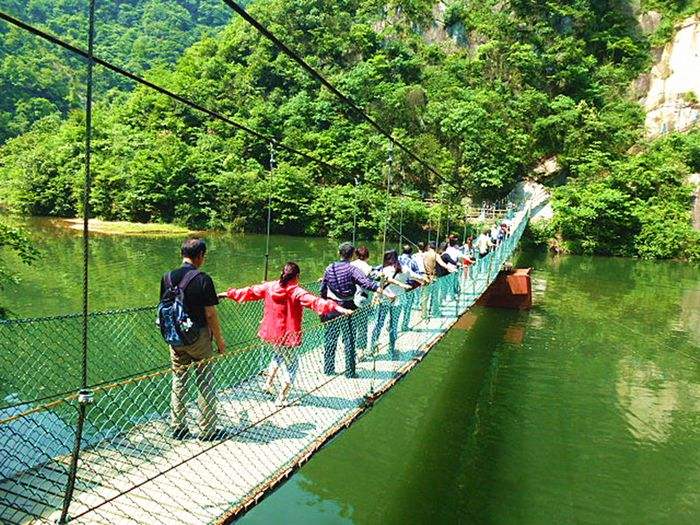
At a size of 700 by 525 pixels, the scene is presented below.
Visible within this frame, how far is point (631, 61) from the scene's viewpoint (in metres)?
24.2

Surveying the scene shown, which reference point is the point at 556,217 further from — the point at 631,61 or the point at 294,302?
the point at 294,302

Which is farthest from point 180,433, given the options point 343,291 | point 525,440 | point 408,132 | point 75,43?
point 75,43

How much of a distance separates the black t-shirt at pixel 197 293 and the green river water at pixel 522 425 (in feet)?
7.22

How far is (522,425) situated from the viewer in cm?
595

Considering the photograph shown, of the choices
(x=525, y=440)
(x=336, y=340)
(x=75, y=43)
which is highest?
(x=75, y=43)

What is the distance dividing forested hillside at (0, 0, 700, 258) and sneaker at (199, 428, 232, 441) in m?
17.1

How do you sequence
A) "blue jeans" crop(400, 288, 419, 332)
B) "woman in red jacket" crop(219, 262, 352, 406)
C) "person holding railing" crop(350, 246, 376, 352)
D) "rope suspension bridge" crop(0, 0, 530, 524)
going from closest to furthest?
"rope suspension bridge" crop(0, 0, 530, 524), "woman in red jacket" crop(219, 262, 352, 406), "person holding railing" crop(350, 246, 376, 352), "blue jeans" crop(400, 288, 419, 332)

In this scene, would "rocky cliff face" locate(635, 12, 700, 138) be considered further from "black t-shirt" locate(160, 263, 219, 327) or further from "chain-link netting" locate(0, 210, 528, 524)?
"black t-shirt" locate(160, 263, 219, 327)

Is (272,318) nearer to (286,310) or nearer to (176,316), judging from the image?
(286,310)

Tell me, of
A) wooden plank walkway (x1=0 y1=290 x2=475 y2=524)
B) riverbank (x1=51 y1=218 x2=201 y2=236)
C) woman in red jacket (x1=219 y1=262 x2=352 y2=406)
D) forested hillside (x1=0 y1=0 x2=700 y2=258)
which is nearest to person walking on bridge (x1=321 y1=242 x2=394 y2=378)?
wooden plank walkway (x1=0 y1=290 x2=475 y2=524)

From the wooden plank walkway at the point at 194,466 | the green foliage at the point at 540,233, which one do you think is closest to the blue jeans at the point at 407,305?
the wooden plank walkway at the point at 194,466

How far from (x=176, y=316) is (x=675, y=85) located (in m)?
24.9

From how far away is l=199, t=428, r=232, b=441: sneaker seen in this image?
264cm

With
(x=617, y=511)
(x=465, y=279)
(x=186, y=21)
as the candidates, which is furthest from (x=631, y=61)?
(x=186, y=21)
